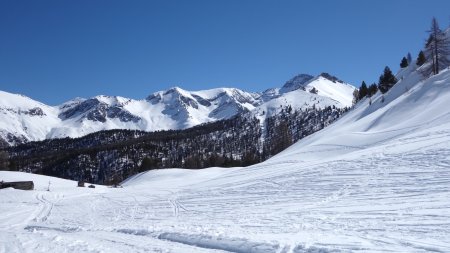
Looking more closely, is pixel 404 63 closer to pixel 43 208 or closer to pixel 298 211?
pixel 43 208

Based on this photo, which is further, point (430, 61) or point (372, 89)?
point (372, 89)

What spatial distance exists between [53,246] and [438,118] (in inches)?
1403

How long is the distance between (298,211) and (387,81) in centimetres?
6841

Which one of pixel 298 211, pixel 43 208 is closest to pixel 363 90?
pixel 43 208

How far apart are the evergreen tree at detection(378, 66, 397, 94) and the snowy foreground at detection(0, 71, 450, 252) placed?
3639 cm

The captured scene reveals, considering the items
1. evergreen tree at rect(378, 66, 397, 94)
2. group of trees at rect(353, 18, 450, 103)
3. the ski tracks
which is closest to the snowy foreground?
the ski tracks

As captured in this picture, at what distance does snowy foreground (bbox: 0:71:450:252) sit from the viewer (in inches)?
498

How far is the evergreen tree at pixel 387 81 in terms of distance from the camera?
260ft

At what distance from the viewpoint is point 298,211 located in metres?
19.2

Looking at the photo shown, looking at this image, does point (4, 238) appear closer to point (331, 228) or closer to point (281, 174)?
point (331, 228)

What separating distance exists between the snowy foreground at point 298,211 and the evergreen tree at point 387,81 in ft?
119

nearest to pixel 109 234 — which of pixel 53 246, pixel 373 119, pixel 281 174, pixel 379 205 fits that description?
pixel 53 246

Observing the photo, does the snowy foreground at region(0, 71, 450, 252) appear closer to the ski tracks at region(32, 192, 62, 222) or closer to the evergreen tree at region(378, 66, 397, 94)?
the ski tracks at region(32, 192, 62, 222)

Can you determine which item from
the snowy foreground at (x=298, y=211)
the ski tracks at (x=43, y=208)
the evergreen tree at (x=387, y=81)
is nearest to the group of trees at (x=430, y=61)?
the evergreen tree at (x=387, y=81)
